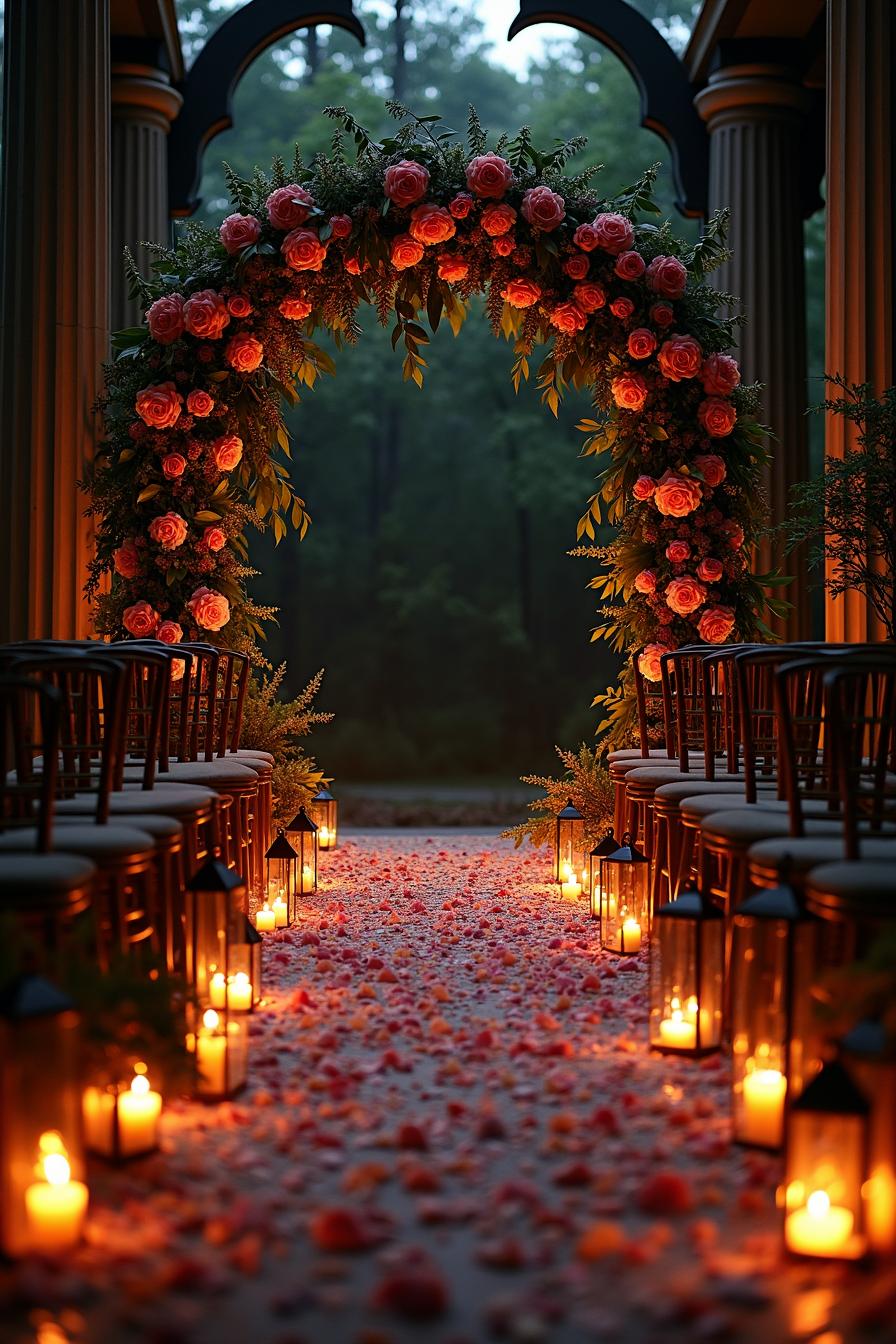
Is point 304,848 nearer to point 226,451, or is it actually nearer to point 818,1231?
point 226,451

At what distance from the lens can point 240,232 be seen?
18.6 ft

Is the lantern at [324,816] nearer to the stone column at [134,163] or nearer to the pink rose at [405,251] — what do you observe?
the pink rose at [405,251]

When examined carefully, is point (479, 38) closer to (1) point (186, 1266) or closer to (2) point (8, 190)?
(2) point (8, 190)

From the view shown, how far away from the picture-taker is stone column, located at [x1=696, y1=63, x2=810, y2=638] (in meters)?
7.61

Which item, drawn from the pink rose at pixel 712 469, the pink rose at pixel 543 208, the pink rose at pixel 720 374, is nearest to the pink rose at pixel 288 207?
the pink rose at pixel 543 208

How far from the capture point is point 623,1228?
2.03 m

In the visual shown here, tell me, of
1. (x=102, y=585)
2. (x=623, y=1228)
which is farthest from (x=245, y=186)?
(x=623, y=1228)

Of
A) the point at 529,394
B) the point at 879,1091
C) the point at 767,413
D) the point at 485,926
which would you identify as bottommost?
the point at 485,926

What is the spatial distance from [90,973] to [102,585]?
154 inches

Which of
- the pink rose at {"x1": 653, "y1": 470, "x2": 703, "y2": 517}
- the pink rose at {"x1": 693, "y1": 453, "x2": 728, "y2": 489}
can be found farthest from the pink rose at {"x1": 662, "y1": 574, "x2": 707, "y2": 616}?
the pink rose at {"x1": 693, "y1": 453, "x2": 728, "y2": 489}

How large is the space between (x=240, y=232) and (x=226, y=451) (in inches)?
37.0

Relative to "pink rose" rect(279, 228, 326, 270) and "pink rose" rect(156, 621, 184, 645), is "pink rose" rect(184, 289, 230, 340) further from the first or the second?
"pink rose" rect(156, 621, 184, 645)

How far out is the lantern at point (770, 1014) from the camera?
92.2 inches

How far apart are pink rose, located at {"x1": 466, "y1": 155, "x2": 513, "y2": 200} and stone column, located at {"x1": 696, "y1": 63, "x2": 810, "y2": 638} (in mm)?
2479
